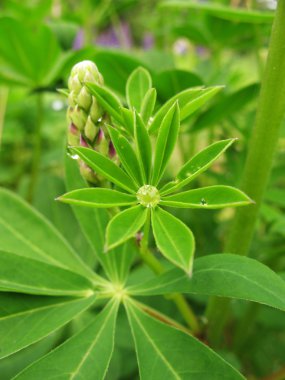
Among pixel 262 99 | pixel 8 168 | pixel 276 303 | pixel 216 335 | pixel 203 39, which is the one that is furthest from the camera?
pixel 8 168

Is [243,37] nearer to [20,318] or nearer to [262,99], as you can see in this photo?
[262,99]

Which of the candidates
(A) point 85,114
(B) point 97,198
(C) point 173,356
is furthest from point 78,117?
(C) point 173,356

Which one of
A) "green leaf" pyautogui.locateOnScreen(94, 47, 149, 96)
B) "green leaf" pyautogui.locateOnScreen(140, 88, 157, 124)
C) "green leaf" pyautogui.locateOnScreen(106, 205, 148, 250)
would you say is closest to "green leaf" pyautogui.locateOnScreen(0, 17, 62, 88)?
"green leaf" pyautogui.locateOnScreen(94, 47, 149, 96)

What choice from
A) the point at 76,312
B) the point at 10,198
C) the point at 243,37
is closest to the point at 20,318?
the point at 76,312

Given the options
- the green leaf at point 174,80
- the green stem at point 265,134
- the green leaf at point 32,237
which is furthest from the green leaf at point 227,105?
the green leaf at point 32,237

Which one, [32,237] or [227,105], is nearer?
[32,237]

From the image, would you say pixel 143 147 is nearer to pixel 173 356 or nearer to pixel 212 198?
pixel 212 198

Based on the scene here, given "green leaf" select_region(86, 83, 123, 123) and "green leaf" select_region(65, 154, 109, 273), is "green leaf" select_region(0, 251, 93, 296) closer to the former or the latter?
"green leaf" select_region(65, 154, 109, 273)
